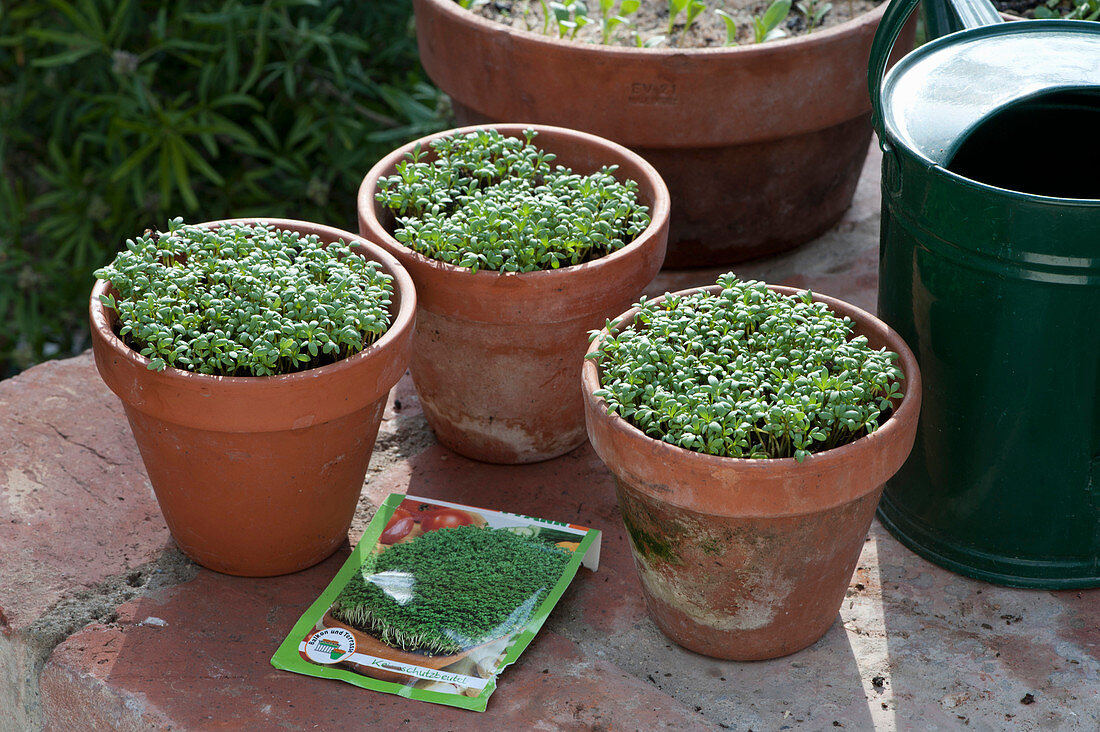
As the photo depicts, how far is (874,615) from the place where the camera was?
186 centimetres

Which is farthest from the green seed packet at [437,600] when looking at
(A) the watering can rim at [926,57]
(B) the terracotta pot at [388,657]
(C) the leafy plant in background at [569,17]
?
(C) the leafy plant in background at [569,17]

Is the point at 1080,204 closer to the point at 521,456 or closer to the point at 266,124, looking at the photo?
the point at 521,456

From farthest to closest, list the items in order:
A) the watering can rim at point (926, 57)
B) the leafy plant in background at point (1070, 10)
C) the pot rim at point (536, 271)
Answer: the leafy plant in background at point (1070, 10) < the pot rim at point (536, 271) < the watering can rim at point (926, 57)

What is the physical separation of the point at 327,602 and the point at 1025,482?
3.87 feet

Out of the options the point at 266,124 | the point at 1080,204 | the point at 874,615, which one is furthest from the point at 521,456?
the point at 266,124

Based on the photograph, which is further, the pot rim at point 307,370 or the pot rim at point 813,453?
the pot rim at point 307,370

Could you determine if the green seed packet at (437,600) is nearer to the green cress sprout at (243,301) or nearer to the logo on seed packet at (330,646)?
the logo on seed packet at (330,646)

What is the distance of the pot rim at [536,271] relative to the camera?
1921 millimetres

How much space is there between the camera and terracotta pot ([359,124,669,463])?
6.38 ft

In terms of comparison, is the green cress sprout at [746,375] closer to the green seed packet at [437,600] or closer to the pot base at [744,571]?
the pot base at [744,571]

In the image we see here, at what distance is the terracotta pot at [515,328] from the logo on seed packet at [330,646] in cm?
53

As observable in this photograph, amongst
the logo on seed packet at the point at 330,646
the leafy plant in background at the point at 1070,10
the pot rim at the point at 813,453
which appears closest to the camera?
the pot rim at the point at 813,453

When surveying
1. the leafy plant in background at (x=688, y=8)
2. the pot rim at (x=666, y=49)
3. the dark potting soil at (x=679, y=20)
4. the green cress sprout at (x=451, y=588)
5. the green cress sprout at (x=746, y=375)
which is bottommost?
the green cress sprout at (x=451, y=588)

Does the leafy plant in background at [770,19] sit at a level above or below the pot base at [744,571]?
above
